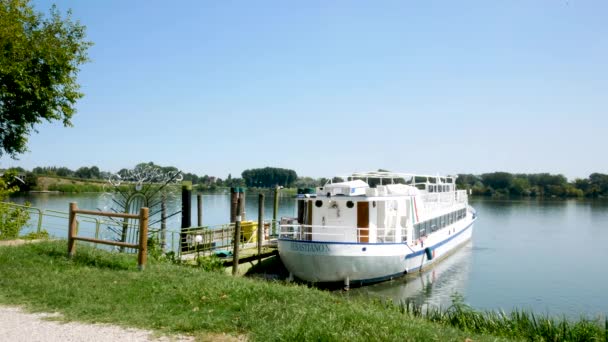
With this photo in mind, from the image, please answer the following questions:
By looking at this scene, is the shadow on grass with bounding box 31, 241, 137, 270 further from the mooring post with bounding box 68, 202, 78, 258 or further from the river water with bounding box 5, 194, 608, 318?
the river water with bounding box 5, 194, 608, 318

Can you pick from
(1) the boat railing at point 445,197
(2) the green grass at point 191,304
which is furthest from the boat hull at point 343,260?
(2) the green grass at point 191,304

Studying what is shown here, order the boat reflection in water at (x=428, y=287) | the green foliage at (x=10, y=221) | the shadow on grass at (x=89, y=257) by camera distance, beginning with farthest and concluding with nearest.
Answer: the boat reflection in water at (x=428, y=287) < the green foliage at (x=10, y=221) < the shadow on grass at (x=89, y=257)

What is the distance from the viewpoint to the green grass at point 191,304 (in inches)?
251

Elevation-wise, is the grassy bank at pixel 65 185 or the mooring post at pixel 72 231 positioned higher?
the grassy bank at pixel 65 185

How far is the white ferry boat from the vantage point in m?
18.1

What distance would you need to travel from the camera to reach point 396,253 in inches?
768

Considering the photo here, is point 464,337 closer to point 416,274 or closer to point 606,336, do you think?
point 606,336

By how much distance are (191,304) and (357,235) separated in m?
12.1

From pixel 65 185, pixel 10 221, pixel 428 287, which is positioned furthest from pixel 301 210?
pixel 65 185

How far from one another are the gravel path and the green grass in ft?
0.87

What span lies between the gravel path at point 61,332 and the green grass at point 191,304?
0.27 metres

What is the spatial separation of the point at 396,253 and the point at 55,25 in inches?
602

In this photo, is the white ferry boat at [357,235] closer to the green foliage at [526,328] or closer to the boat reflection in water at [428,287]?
the boat reflection in water at [428,287]

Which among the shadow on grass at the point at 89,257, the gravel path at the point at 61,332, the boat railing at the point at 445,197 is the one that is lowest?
the gravel path at the point at 61,332
